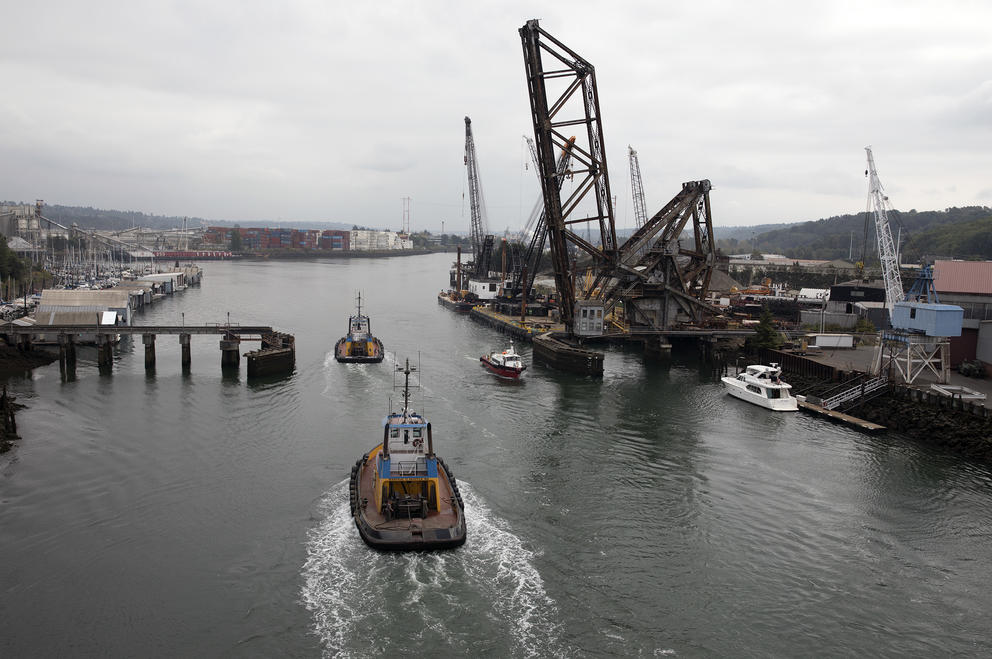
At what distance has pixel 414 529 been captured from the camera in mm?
15430

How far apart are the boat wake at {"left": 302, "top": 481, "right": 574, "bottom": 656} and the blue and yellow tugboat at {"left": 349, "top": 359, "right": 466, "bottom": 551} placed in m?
0.34

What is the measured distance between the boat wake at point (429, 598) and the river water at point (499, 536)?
5 centimetres

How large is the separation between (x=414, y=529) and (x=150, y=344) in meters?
26.0

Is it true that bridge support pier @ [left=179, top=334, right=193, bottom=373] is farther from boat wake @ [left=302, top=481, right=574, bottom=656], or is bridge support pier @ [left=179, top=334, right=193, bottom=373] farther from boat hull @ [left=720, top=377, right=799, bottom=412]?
boat hull @ [left=720, top=377, right=799, bottom=412]

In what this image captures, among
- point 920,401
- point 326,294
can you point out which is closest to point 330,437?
point 920,401

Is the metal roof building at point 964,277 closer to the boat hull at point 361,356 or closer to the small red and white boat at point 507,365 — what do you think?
the small red and white boat at point 507,365

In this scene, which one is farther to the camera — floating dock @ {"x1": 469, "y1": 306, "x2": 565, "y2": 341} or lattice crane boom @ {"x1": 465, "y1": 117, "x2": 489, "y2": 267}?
lattice crane boom @ {"x1": 465, "y1": 117, "x2": 489, "y2": 267}

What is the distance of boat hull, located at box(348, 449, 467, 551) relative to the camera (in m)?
15.1

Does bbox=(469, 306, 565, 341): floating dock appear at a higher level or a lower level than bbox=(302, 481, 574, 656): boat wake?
higher

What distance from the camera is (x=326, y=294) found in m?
84.6

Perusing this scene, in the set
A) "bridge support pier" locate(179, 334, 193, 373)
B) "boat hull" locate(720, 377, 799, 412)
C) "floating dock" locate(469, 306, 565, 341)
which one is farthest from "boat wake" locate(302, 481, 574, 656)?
"floating dock" locate(469, 306, 565, 341)

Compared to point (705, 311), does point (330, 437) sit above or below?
below

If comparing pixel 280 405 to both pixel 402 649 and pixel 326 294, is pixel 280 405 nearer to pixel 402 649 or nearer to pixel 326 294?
pixel 402 649

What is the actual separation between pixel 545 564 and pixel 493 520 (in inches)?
101
